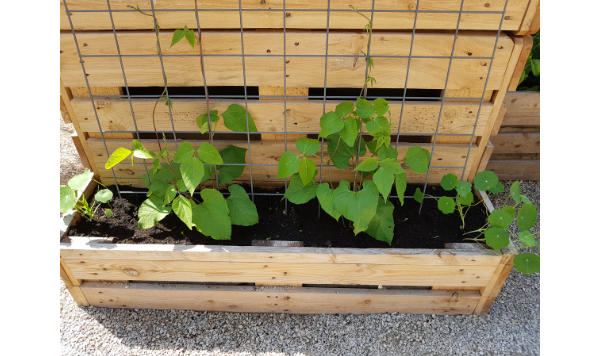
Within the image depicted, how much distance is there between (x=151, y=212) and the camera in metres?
1.68

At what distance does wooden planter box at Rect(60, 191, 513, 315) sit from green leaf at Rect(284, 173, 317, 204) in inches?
8.3

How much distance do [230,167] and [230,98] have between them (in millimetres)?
310

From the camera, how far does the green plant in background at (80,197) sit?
1.66m

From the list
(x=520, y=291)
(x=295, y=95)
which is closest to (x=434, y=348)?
(x=520, y=291)

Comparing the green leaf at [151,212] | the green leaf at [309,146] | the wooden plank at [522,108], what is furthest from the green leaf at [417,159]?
the green leaf at [151,212]

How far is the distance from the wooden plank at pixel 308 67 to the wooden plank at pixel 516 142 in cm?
78

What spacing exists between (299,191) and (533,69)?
1594mm

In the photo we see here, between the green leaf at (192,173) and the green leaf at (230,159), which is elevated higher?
the green leaf at (192,173)

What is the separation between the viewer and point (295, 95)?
1.71m

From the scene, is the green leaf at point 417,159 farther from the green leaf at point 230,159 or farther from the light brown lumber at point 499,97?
the green leaf at point 230,159

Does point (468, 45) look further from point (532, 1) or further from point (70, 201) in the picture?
point (70, 201)

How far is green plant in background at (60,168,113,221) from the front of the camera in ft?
5.45

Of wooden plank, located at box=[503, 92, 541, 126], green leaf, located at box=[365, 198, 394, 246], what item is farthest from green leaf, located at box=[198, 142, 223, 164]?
wooden plank, located at box=[503, 92, 541, 126]

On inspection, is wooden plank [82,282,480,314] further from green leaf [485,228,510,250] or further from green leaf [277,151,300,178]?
green leaf [277,151,300,178]
